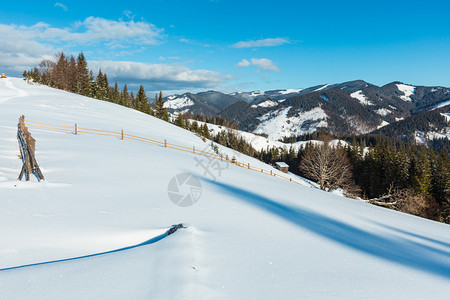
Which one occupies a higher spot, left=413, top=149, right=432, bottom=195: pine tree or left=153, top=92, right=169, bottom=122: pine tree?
left=153, top=92, right=169, bottom=122: pine tree

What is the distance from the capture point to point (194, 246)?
502 centimetres

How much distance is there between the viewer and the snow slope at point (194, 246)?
3.71 m

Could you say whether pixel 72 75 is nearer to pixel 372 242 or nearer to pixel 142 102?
pixel 142 102

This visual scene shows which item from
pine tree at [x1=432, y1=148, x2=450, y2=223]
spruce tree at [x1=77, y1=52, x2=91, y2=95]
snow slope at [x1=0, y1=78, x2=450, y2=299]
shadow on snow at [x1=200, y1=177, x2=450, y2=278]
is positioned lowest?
pine tree at [x1=432, y1=148, x2=450, y2=223]

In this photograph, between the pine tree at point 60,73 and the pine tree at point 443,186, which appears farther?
the pine tree at point 60,73

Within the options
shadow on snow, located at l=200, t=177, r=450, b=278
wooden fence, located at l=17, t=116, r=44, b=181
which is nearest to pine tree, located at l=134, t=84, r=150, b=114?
wooden fence, located at l=17, t=116, r=44, b=181

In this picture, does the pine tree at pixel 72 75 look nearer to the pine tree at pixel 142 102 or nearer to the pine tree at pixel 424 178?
the pine tree at pixel 142 102

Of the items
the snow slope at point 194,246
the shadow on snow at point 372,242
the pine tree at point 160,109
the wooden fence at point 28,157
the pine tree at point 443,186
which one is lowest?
the pine tree at point 443,186

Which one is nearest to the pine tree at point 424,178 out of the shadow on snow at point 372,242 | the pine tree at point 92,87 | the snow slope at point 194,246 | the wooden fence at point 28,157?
the snow slope at point 194,246

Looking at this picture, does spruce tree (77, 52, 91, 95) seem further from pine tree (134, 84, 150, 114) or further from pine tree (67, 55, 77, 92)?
pine tree (134, 84, 150, 114)

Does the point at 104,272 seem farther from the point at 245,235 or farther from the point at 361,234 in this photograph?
the point at 361,234

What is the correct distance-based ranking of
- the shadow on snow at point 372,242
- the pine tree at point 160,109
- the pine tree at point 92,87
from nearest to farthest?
the shadow on snow at point 372,242, the pine tree at point 92,87, the pine tree at point 160,109

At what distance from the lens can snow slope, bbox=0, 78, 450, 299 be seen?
371cm

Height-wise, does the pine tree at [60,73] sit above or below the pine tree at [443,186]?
above
